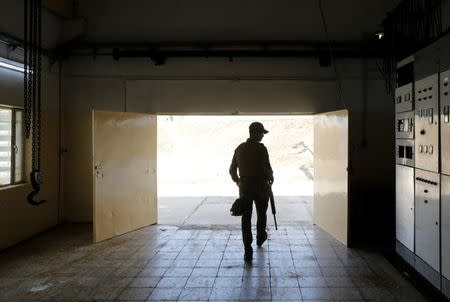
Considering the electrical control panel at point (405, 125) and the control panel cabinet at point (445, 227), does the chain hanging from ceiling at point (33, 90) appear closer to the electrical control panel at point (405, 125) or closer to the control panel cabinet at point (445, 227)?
the control panel cabinet at point (445, 227)

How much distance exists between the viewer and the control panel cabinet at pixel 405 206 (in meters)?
4.32

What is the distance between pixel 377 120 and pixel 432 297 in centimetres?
357

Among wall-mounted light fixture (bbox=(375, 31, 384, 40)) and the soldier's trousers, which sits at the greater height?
wall-mounted light fixture (bbox=(375, 31, 384, 40))

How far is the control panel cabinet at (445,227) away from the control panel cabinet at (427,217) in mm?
100

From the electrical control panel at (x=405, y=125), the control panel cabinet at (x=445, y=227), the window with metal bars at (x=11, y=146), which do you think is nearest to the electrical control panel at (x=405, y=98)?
the electrical control panel at (x=405, y=125)

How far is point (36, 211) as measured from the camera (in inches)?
240

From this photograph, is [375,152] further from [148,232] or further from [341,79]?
[148,232]

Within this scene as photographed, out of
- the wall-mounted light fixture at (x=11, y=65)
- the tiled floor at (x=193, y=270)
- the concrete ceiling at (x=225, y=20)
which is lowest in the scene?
the tiled floor at (x=193, y=270)

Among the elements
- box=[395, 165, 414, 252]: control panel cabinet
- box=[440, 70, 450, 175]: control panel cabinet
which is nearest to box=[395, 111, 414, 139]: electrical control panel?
box=[395, 165, 414, 252]: control panel cabinet

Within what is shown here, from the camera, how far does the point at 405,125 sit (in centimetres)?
445

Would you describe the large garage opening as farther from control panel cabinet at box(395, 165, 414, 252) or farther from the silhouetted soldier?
control panel cabinet at box(395, 165, 414, 252)

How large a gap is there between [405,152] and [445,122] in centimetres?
103

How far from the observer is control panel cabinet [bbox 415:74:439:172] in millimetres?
3680

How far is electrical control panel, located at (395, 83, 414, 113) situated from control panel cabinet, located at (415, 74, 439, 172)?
0.13 meters
